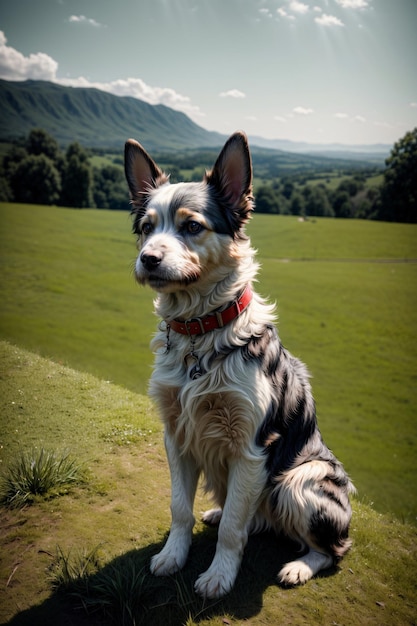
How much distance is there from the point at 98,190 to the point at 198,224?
78750 millimetres

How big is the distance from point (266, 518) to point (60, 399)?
3.98 m

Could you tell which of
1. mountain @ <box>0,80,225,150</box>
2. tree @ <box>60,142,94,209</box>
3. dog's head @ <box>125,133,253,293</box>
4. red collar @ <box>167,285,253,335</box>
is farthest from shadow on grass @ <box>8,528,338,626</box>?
tree @ <box>60,142,94,209</box>

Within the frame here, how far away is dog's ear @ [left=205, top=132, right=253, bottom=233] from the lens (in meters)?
3.57

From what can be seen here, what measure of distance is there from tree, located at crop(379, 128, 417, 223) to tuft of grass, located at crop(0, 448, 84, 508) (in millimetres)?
29766

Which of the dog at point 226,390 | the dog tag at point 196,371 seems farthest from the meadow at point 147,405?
the dog tag at point 196,371

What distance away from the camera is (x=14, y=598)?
341 centimetres

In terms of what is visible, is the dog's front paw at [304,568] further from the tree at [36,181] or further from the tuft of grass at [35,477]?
the tree at [36,181]

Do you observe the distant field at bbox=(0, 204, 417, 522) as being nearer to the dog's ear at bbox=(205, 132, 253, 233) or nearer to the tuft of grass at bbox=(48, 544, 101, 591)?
the dog's ear at bbox=(205, 132, 253, 233)

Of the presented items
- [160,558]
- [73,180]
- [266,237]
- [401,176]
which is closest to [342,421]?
[160,558]

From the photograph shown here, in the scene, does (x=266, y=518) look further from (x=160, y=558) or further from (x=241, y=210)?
(x=241, y=210)

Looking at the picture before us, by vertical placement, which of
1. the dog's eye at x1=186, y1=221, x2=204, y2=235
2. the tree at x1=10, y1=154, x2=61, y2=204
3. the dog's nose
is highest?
the tree at x1=10, y1=154, x2=61, y2=204

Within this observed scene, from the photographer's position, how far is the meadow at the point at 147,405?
3.67m

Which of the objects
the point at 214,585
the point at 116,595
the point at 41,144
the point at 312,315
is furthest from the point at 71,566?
the point at 41,144

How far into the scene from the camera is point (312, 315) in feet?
111
